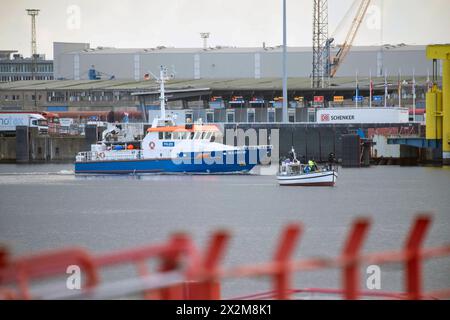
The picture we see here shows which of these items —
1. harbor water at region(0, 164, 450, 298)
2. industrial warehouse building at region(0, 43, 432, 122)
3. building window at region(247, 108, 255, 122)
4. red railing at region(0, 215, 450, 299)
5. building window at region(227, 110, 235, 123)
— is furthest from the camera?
industrial warehouse building at region(0, 43, 432, 122)

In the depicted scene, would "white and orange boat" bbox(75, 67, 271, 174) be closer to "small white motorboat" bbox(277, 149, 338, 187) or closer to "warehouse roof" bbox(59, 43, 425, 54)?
"small white motorboat" bbox(277, 149, 338, 187)

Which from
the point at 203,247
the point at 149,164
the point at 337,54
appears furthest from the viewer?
the point at 337,54

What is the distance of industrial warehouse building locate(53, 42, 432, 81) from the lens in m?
138

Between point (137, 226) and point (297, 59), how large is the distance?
333 feet

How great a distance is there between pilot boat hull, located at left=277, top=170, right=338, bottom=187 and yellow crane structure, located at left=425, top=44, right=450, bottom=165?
2161cm

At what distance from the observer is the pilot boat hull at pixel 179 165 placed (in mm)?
76438

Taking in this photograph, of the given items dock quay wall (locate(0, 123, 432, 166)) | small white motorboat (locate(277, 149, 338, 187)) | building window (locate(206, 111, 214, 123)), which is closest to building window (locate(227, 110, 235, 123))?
building window (locate(206, 111, 214, 123))

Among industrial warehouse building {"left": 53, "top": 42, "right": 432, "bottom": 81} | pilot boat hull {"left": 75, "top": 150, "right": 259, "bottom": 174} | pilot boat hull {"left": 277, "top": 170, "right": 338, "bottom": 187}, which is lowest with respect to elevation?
pilot boat hull {"left": 277, "top": 170, "right": 338, "bottom": 187}

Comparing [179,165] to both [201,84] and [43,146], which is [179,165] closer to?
[43,146]

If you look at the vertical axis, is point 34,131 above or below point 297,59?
below
